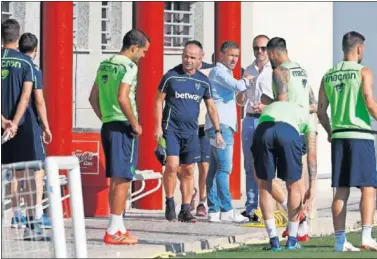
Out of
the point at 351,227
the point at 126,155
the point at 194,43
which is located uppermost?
the point at 194,43

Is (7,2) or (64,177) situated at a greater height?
(7,2)

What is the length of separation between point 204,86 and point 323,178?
323 inches

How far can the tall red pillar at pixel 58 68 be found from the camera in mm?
15672

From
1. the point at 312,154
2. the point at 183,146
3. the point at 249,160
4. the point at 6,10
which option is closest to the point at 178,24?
the point at 6,10

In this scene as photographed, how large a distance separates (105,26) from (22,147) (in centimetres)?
1035

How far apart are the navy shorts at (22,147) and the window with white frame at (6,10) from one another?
8.43 m

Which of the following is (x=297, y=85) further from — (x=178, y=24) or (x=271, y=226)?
(x=178, y=24)

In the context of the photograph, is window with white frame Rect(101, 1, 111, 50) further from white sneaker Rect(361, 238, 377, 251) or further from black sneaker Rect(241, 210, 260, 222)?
white sneaker Rect(361, 238, 377, 251)

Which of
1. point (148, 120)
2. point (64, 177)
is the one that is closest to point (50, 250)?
point (64, 177)

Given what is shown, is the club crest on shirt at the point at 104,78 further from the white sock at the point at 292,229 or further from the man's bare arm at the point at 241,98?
the man's bare arm at the point at 241,98

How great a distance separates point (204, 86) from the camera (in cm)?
1380

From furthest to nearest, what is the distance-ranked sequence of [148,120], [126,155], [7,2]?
1. [7,2]
2. [148,120]
3. [126,155]

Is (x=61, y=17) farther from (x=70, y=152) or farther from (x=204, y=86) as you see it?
(x=204, y=86)

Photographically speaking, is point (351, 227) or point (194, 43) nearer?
point (194, 43)
